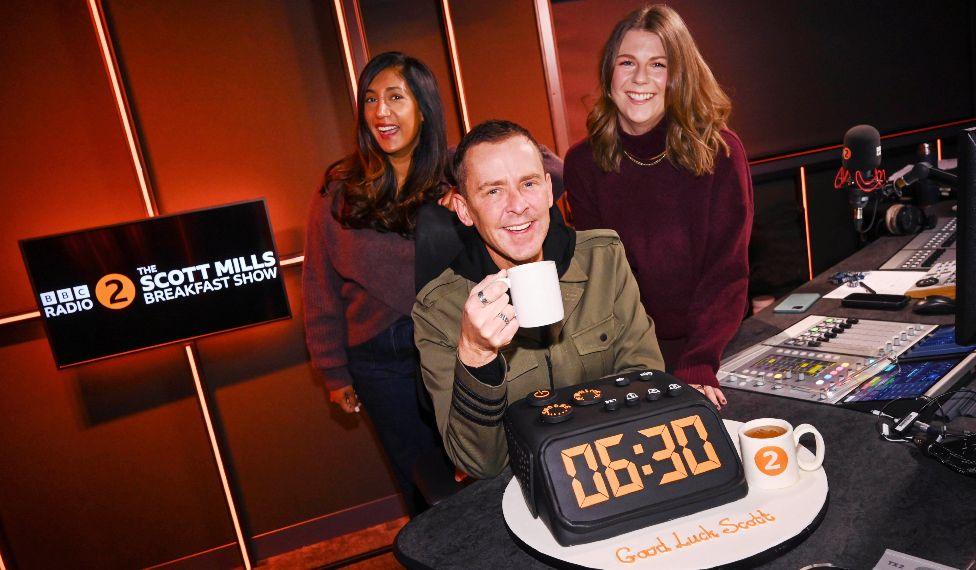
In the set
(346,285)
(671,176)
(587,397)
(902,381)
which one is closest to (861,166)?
(671,176)

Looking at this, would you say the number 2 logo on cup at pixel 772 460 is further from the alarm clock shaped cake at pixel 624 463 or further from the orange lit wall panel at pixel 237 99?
the orange lit wall panel at pixel 237 99

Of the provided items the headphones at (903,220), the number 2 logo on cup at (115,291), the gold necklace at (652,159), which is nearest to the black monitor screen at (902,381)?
the gold necklace at (652,159)

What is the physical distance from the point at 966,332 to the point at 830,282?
129 cm

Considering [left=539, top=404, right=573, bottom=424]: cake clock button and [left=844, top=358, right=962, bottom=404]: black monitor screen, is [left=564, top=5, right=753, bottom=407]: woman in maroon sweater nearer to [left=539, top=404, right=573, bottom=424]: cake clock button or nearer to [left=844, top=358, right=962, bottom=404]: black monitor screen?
[left=844, top=358, right=962, bottom=404]: black monitor screen

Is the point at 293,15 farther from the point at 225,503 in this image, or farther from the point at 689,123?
the point at 225,503

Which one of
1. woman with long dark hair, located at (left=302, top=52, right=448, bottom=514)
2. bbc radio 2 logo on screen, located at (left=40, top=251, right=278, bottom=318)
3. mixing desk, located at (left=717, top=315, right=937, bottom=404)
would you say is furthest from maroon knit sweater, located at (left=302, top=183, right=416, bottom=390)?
mixing desk, located at (left=717, top=315, right=937, bottom=404)

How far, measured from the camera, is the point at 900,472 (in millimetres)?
1098

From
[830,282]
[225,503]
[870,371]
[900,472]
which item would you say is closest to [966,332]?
[900,472]

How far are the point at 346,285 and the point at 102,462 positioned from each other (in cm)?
160

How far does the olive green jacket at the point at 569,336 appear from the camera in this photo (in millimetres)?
1406

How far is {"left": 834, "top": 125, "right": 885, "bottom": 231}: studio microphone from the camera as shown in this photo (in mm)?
2000

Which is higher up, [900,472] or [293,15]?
[293,15]

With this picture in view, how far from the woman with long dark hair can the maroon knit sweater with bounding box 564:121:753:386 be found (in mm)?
571

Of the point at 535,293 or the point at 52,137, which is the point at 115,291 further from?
the point at 535,293
